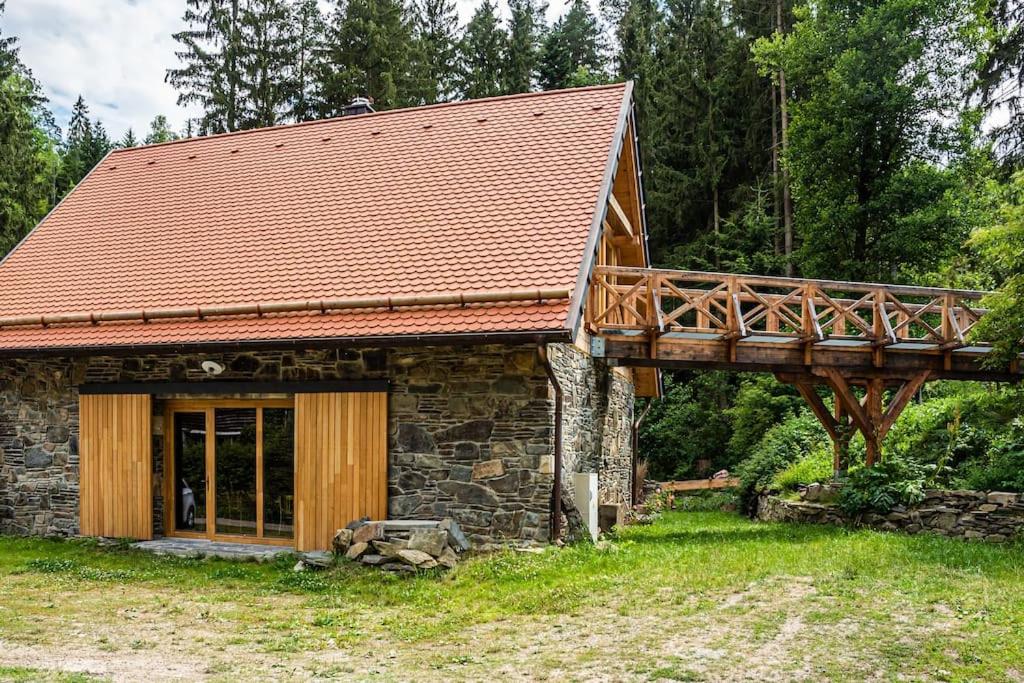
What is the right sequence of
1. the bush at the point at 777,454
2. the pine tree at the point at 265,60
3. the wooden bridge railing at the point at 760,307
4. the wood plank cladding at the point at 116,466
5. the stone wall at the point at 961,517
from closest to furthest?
1. the stone wall at the point at 961,517
2. the wood plank cladding at the point at 116,466
3. the wooden bridge railing at the point at 760,307
4. the bush at the point at 777,454
5. the pine tree at the point at 265,60

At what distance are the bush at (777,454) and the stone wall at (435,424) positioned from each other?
5.71m

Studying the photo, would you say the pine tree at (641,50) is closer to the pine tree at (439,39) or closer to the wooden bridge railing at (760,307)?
the pine tree at (439,39)

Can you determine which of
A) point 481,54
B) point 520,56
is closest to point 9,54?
point 481,54

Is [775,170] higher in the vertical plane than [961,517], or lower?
higher

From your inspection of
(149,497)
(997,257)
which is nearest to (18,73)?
(149,497)

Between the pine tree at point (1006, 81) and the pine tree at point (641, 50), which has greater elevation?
the pine tree at point (641, 50)

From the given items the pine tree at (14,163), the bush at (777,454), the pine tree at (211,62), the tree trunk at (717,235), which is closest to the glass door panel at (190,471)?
the bush at (777,454)

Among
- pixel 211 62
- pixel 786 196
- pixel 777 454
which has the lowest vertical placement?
pixel 777 454

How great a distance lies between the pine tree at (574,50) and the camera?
29.7 metres

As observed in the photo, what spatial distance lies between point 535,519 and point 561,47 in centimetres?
2484

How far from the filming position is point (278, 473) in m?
9.91

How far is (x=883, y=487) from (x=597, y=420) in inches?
150

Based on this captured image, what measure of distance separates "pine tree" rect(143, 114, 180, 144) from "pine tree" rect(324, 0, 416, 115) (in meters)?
23.3

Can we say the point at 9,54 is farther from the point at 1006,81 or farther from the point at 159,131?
the point at 1006,81
